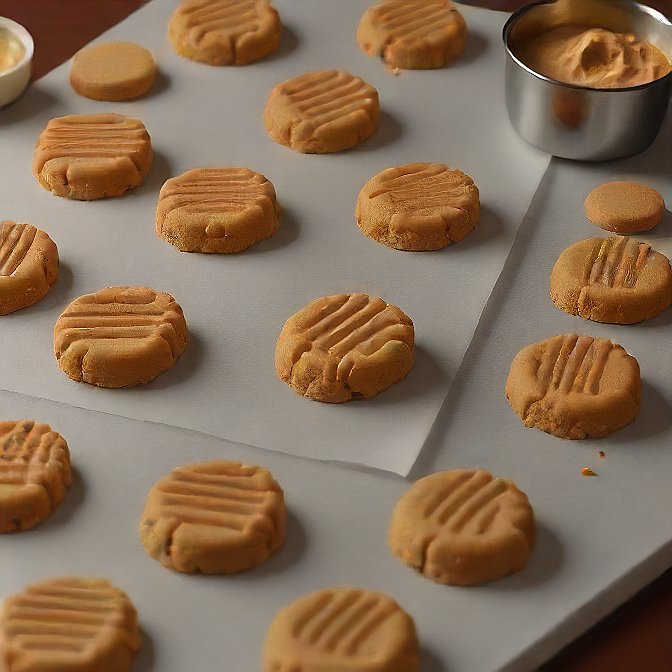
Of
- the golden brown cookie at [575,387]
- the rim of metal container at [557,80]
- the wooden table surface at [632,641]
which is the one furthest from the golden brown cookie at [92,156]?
the wooden table surface at [632,641]

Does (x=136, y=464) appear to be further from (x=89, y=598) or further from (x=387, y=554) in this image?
(x=387, y=554)

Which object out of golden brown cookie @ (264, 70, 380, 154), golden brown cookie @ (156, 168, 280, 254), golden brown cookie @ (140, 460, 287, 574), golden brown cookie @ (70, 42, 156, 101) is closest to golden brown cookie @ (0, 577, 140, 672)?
golden brown cookie @ (140, 460, 287, 574)

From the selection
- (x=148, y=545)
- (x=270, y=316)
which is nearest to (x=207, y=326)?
(x=270, y=316)

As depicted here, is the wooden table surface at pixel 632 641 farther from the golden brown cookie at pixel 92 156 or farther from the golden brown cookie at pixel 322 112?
the golden brown cookie at pixel 92 156

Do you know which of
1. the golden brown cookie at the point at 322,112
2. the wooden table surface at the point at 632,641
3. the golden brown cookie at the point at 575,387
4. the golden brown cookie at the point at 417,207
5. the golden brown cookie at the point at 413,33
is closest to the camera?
the wooden table surface at the point at 632,641

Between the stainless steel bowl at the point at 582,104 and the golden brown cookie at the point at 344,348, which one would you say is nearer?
the golden brown cookie at the point at 344,348

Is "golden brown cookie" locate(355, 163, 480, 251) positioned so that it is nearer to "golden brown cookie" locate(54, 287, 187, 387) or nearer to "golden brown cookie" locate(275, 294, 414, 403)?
"golden brown cookie" locate(275, 294, 414, 403)

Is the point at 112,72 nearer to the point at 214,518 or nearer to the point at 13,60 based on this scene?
the point at 13,60
